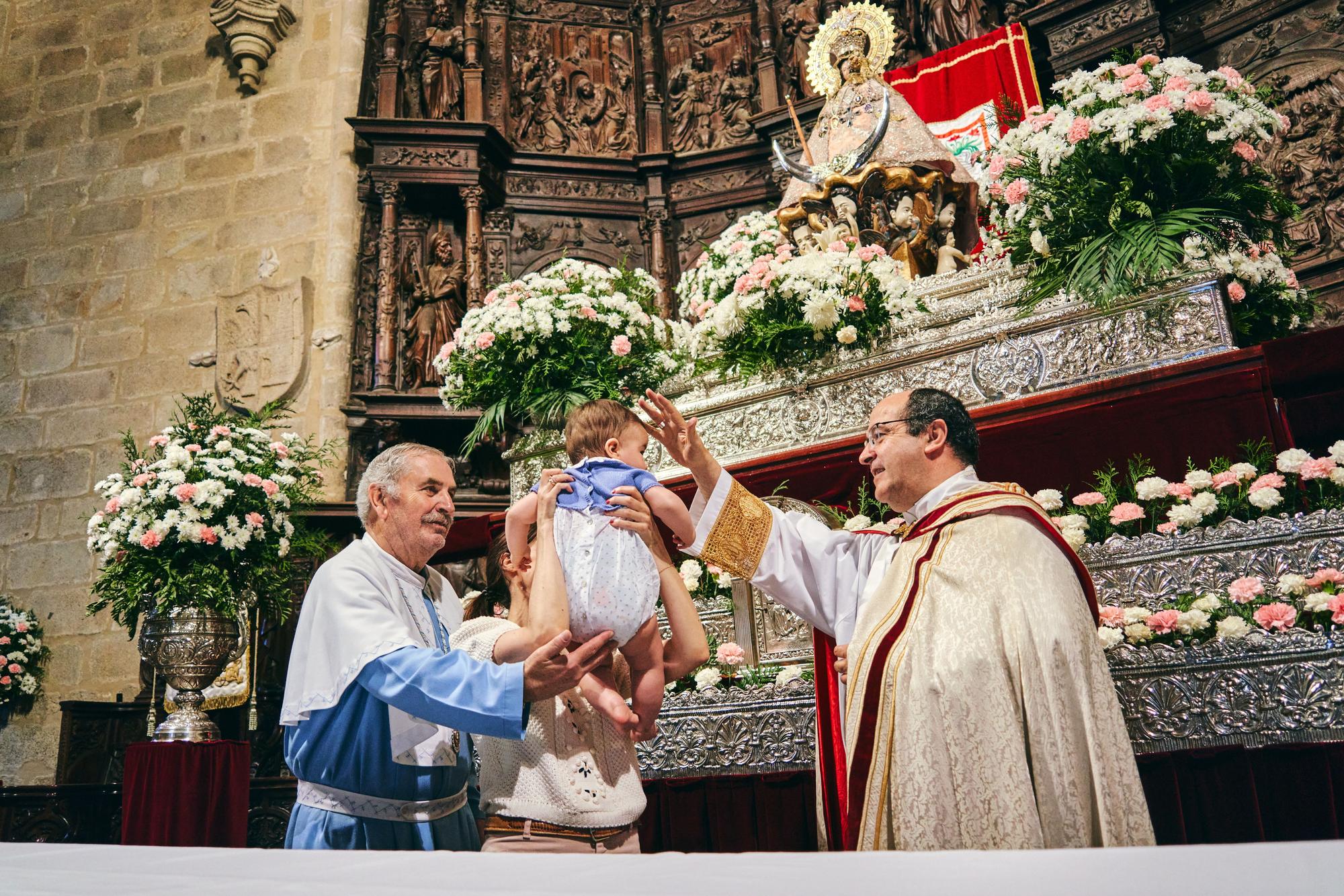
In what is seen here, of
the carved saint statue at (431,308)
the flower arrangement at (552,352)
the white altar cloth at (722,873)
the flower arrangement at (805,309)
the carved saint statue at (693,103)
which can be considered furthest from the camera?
the carved saint statue at (693,103)

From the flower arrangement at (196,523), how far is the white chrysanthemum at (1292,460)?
14.9ft

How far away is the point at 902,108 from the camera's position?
6332mm

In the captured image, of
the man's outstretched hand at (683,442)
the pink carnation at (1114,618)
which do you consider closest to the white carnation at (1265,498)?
the pink carnation at (1114,618)

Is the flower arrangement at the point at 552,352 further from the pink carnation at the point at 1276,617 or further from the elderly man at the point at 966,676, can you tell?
the pink carnation at the point at 1276,617

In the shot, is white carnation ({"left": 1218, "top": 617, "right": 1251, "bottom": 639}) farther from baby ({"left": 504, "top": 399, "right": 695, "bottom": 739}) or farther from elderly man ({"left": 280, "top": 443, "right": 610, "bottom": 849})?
elderly man ({"left": 280, "top": 443, "right": 610, "bottom": 849})

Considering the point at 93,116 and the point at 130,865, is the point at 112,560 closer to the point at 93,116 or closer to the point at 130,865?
the point at 130,865

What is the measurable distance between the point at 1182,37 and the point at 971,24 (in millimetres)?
1644

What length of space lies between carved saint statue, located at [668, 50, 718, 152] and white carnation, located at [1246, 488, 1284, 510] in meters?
7.11

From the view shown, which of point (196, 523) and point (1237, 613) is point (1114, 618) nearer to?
point (1237, 613)

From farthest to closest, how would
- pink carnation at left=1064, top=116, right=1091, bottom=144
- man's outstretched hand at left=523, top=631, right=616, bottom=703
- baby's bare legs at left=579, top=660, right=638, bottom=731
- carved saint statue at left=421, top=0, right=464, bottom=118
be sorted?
carved saint statue at left=421, top=0, right=464, bottom=118 → pink carnation at left=1064, top=116, right=1091, bottom=144 → baby's bare legs at left=579, top=660, right=638, bottom=731 → man's outstretched hand at left=523, top=631, right=616, bottom=703

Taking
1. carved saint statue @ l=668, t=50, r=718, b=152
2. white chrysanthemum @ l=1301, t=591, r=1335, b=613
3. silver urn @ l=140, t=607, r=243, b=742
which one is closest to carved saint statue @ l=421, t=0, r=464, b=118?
carved saint statue @ l=668, t=50, r=718, b=152

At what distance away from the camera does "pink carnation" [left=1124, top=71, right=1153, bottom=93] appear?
14.3ft

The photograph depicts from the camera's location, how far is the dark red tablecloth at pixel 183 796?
16.0 feet

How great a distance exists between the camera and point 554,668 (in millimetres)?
2211
